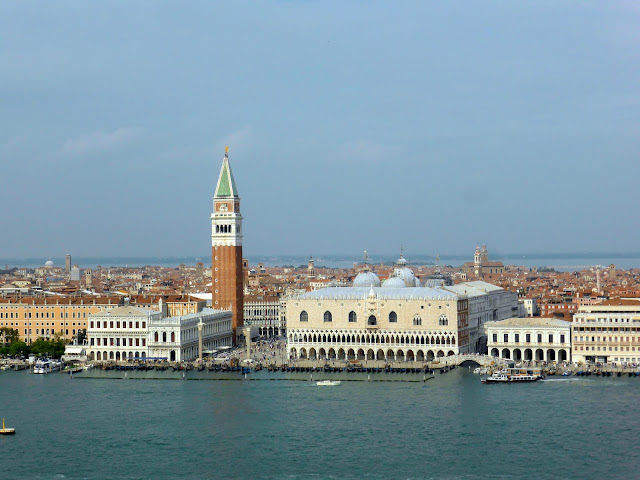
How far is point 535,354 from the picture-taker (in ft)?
135

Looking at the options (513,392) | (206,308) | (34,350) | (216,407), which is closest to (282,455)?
(216,407)

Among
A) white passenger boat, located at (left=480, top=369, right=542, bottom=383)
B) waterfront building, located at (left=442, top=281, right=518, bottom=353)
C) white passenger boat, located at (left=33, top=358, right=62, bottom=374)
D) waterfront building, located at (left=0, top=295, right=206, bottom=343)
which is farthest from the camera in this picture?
waterfront building, located at (left=0, top=295, right=206, bottom=343)

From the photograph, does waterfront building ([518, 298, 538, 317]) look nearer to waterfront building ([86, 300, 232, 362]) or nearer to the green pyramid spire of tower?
the green pyramid spire of tower

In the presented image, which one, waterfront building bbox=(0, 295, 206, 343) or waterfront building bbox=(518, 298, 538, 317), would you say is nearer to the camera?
waterfront building bbox=(0, 295, 206, 343)

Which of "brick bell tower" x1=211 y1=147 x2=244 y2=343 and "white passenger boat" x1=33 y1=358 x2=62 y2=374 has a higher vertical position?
"brick bell tower" x1=211 y1=147 x2=244 y2=343

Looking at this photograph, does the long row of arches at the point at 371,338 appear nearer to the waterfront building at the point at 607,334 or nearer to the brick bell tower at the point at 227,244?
the waterfront building at the point at 607,334

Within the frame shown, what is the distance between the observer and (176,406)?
3247cm

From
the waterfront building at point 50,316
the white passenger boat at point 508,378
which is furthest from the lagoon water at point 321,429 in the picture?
the waterfront building at point 50,316

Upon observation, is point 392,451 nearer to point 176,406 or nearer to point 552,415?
point 552,415

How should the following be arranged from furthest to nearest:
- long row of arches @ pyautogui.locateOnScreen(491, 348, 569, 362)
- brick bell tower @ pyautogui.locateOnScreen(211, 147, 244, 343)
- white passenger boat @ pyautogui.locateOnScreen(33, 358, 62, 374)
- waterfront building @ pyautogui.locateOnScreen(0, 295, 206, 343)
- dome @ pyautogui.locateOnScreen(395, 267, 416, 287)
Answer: brick bell tower @ pyautogui.locateOnScreen(211, 147, 244, 343) < dome @ pyautogui.locateOnScreen(395, 267, 416, 287) < waterfront building @ pyautogui.locateOnScreen(0, 295, 206, 343) < long row of arches @ pyautogui.locateOnScreen(491, 348, 569, 362) < white passenger boat @ pyautogui.locateOnScreen(33, 358, 62, 374)

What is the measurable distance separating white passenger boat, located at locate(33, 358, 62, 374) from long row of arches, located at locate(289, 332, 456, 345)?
866 centimetres

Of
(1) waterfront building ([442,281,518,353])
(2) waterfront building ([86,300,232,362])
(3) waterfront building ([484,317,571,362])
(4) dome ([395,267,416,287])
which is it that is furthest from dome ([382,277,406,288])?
(2) waterfront building ([86,300,232,362])

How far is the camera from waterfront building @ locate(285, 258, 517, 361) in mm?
41844

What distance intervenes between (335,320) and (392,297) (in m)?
2.36
